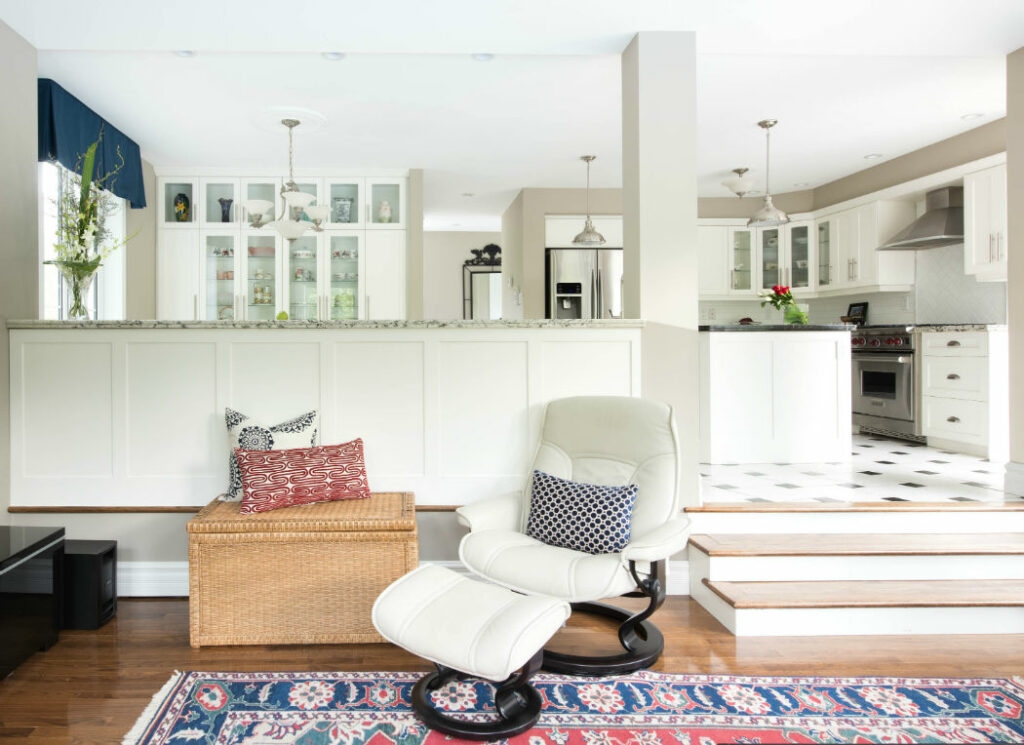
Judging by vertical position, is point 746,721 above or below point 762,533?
below

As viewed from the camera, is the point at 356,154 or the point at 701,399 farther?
the point at 356,154

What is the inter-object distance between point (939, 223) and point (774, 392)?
8.08ft

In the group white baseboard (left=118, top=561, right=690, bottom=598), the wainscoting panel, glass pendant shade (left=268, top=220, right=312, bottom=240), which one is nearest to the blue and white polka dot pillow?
the wainscoting panel

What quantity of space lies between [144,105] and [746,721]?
5.10 m

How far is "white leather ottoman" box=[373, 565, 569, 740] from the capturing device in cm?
189

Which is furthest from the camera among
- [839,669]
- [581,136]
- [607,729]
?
[581,136]

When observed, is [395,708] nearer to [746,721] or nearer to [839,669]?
[746,721]

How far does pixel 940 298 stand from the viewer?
19.7 ft

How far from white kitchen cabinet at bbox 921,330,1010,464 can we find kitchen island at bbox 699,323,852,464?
3.81ft

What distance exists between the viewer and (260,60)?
3951 mm

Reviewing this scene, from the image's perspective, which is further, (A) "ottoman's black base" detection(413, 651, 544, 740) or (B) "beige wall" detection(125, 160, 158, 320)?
(B) "beige wall" detection(125, 160, 158, 320)

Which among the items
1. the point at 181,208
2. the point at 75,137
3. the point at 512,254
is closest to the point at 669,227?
the point at 75,137

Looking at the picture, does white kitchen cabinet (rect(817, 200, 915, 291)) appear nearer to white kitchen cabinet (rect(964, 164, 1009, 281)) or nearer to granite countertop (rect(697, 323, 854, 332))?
white kitchen cabinet (rect(964, 164, 1009, 281))

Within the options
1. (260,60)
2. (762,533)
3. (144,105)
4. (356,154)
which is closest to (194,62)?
(260,60)
